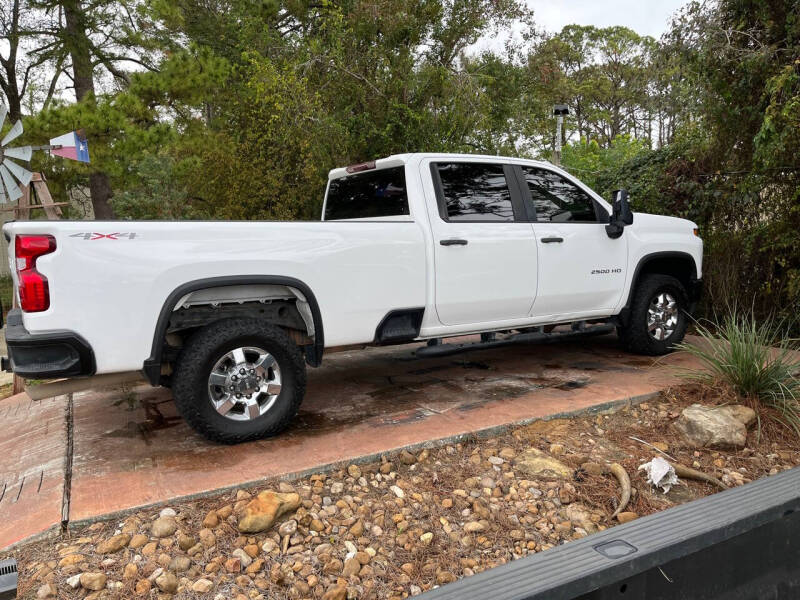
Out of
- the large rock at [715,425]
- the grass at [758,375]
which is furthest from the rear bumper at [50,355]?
the grass at [758,375]

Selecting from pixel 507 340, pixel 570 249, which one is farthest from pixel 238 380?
pixel 570 249

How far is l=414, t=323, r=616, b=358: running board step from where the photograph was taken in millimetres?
4723

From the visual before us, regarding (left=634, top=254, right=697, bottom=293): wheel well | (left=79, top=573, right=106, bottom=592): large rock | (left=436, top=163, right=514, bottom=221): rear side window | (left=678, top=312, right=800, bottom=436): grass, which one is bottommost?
(left=79, top=573, right=106, bottom=592): large rock

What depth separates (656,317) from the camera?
19.6 ft

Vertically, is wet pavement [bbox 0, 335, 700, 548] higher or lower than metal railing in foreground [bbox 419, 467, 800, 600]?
lower

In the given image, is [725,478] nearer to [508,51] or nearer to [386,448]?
[386,448]

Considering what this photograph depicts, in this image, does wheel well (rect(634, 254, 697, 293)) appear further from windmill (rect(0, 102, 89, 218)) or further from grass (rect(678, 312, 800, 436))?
windmill (rect(0, 102, 89, 218))

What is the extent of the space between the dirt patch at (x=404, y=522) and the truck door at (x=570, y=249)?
4.74 feet

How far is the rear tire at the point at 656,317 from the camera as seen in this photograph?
5.82 metres

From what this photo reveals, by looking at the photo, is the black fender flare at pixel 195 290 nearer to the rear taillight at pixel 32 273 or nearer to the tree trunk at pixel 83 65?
the rear taillight at pixel 32 273

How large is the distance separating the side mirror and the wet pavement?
4.17ft

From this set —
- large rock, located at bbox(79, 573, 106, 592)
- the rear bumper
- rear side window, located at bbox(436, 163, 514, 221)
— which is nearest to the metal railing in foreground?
large rock, located at bbox(79, 573, 106, 592)

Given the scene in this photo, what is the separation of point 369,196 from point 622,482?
9.94 ft

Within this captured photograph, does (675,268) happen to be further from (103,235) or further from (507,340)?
(103,235)
